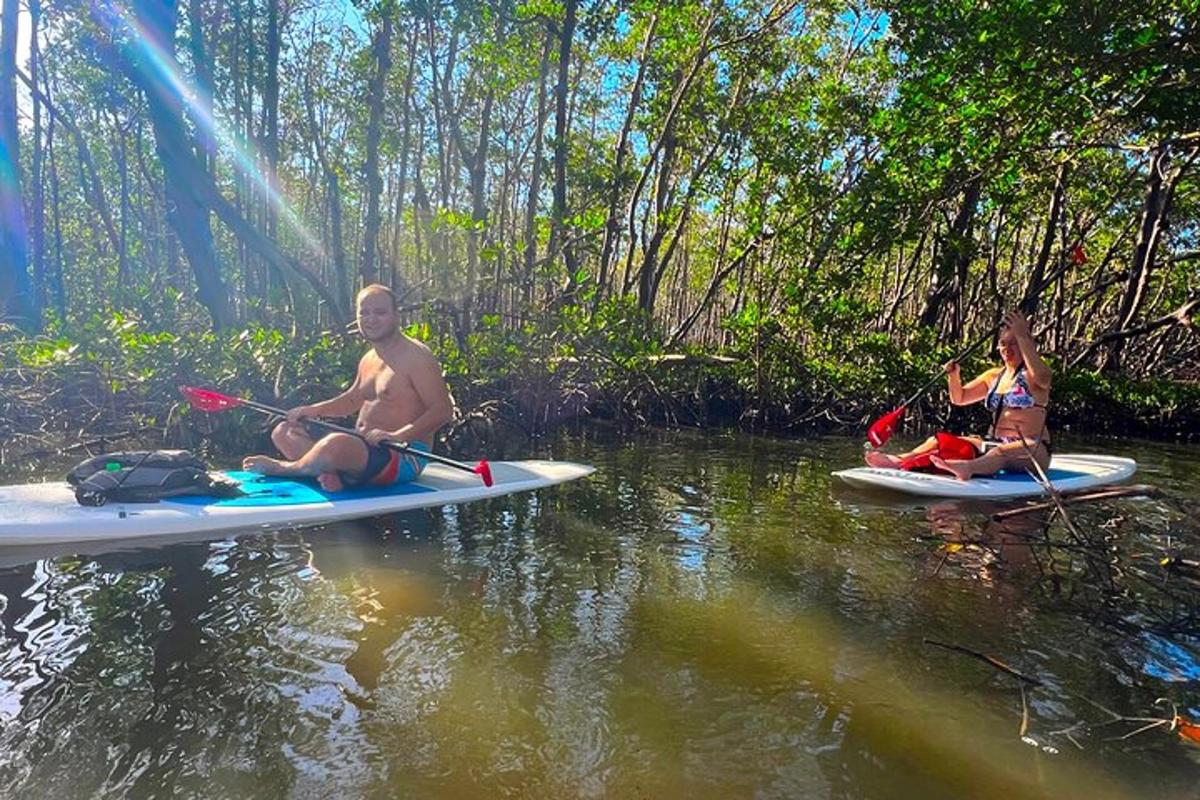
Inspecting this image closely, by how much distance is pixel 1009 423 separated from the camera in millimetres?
5781

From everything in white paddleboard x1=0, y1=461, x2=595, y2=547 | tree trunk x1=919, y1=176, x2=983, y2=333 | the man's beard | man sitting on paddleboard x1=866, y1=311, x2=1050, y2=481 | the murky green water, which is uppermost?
tree trunk x1=919, y1=176, x2=983, y2=333

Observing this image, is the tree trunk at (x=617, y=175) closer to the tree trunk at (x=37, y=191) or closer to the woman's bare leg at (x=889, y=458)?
the woman's bare leg at (x=889, y=458)

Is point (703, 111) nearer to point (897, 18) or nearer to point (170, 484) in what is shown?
point (897, 18)

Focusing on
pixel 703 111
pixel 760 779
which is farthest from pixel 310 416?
pixel 703 111

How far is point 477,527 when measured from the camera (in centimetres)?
485

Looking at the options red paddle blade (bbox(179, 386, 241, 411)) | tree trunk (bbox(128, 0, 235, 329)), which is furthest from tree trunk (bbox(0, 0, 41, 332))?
red paddle blade (bbox(179, 386, 241, 411))

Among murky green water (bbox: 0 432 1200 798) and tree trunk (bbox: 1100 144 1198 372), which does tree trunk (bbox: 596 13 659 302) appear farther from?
murky green water (bbox: 0 432 1200 798)

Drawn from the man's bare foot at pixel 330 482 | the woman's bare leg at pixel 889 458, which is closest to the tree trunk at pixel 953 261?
the woman's bare leg at pixel 889 458

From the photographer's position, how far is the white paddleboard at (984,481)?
5.59m

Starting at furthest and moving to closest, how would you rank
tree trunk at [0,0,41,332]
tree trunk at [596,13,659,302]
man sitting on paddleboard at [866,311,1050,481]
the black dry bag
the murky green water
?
tree trunk at [596,13,659,302]
tree trunk at [0,0,41,332]
man sitting on paddleboard at [866,311,1050,481]
the black dry bag
the murky green water

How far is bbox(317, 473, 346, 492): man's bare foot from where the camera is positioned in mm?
4613

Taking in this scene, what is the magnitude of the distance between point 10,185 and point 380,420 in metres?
9.64

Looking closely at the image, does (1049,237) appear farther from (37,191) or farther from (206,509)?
(37,191)

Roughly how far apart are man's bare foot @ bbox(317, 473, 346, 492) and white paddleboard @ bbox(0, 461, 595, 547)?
4 cm
